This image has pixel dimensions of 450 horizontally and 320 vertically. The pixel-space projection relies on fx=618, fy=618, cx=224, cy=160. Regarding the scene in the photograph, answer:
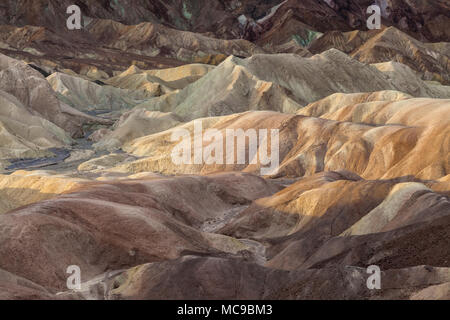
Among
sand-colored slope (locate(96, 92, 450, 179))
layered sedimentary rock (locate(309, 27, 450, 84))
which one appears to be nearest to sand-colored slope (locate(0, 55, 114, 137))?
sand-colored slope (locate(96, 92, 450, 179))

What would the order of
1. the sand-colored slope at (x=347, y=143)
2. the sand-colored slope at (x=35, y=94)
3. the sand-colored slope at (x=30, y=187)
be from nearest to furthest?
the sand-colored slope at (x=30, y=187) < the sand-colored slope at (x=347, y=143) < the sand-colored slope at (x=35, y=94)

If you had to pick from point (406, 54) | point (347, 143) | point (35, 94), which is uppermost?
point (406, 54)

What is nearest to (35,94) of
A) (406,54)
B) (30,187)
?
(30,187)

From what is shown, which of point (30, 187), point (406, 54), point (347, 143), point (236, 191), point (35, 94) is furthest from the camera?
point (406, 54)

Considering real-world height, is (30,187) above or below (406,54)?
below

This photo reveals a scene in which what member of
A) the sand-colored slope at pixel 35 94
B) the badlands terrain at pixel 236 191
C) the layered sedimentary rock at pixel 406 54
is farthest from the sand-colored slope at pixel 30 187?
the layered sedimentary rock at pixel 406 54

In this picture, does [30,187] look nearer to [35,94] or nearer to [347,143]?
[347,143]

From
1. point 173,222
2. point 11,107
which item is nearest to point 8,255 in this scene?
point 173,222

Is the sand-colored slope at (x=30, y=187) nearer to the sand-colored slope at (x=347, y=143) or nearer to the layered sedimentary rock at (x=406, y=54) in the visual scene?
the sand-colored slope at (x=347, y=143)

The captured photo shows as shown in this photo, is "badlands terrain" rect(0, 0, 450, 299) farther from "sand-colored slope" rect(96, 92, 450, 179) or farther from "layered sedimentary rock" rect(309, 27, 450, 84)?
"layered sedimentary rock" rect(309, 27, 450, 84)

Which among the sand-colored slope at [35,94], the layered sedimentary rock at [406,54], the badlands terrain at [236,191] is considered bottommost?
the badlands terrain at [236,191]
